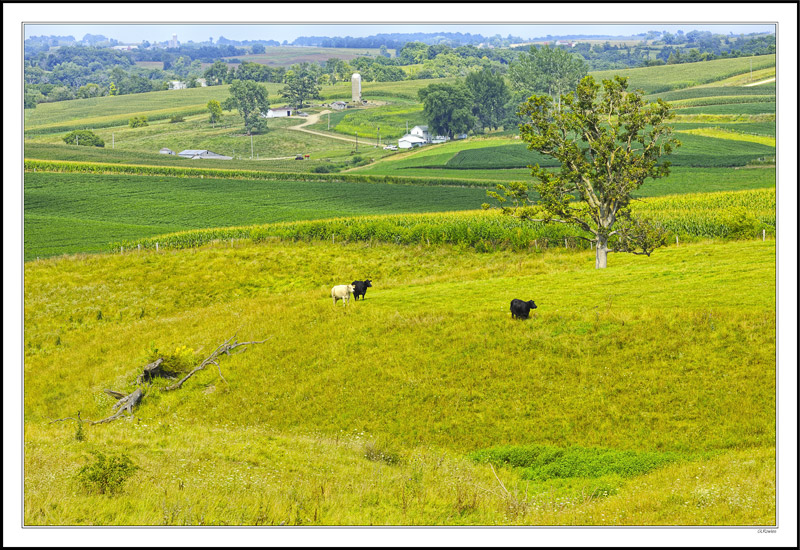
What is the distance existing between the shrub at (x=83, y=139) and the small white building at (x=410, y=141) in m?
73.2

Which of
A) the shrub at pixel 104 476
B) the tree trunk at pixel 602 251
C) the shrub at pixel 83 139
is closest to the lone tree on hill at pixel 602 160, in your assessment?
the tree trunk at pixel 602 251

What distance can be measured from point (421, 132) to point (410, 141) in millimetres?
4967

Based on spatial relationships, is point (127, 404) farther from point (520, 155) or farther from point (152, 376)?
point (520, 155)

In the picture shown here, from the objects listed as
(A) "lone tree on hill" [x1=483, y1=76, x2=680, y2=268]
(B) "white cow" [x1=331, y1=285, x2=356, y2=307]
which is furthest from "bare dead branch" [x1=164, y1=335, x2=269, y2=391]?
(A) "lone tree on hill" [x1=483, y1=76, x2=680, y2=268]

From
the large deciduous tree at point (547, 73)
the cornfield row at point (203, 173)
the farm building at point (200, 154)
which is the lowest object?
the cornfield row at point (203, 173)

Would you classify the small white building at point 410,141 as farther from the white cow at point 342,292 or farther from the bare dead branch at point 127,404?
the bare dead branch at point 127,404

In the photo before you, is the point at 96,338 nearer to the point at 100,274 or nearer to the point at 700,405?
the point at 100,274

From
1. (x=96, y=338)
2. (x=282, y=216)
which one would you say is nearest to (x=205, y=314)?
(x=96, y=338)

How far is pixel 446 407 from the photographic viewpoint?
2988 centimetres

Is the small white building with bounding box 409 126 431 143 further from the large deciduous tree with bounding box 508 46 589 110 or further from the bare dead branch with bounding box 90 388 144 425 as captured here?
the bare dead branch with bounding box 90 388 144 425

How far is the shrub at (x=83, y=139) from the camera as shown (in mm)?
172250

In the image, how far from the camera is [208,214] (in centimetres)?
10294

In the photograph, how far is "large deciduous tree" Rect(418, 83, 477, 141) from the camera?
157000 millimetres

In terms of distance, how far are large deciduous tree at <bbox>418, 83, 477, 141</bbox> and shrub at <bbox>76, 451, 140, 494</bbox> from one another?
141853mm
